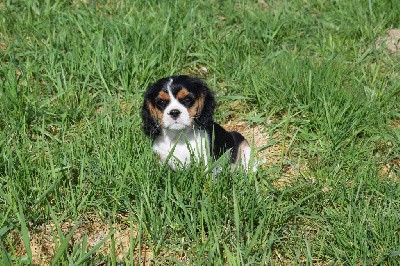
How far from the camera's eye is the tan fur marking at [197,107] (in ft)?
11.0

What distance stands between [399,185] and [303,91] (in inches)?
47.6

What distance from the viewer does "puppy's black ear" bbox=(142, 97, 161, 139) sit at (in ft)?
11.3

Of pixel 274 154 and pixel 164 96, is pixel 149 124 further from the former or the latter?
pixel 274 154

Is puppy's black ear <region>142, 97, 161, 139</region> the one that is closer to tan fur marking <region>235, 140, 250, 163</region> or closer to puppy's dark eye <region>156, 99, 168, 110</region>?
puppy's dark eye <region>156, 99, 168, 110</region>

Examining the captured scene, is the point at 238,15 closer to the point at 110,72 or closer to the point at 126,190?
the point at 110,72

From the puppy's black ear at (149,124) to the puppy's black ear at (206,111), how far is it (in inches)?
10.8

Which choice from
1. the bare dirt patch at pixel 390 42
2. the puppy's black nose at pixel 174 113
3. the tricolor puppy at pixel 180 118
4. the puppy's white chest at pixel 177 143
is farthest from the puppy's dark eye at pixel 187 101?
the bare dirt patch at pixel 390 42

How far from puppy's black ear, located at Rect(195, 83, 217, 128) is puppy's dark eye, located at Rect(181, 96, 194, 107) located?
0.11 m

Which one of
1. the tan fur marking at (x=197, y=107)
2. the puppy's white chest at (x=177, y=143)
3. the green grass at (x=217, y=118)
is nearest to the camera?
the green grass at (x=217, y=118)

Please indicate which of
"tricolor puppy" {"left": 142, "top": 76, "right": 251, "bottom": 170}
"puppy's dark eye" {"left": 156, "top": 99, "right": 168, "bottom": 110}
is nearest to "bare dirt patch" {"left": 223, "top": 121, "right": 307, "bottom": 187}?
"tricolor puppy" {"left": 142, "top": 76, "right": 251, "bottom": 170}

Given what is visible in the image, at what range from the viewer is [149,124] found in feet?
11.4

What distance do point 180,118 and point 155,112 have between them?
0.22m

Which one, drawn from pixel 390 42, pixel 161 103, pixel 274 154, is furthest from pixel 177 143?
pixel 390 42

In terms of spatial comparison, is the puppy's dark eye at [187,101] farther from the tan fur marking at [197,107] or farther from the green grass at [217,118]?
the green grass at [217,118]
